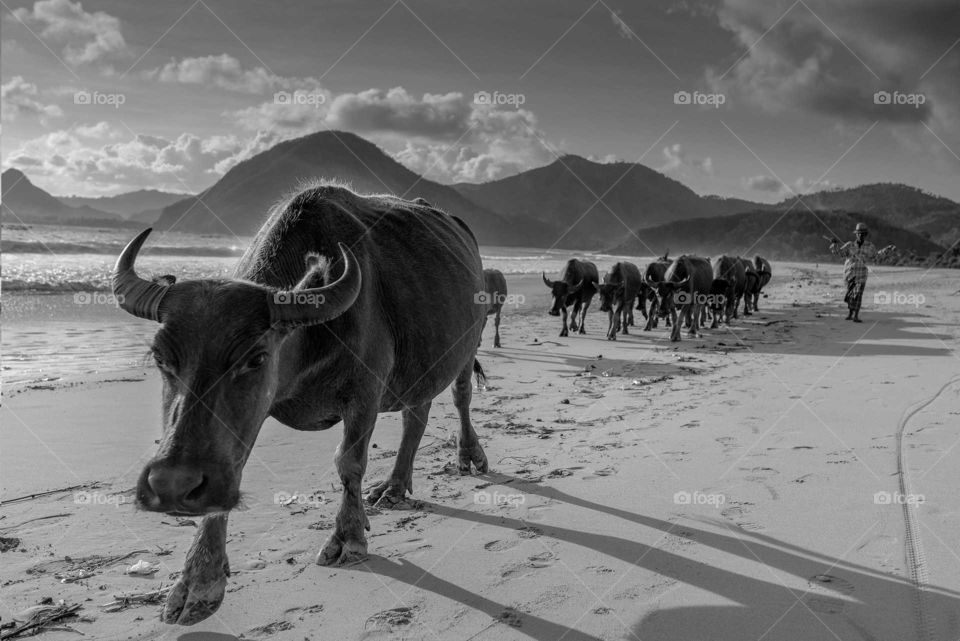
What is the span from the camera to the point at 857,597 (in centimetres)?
349

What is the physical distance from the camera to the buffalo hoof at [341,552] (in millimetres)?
4035

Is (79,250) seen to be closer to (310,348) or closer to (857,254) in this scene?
(857,254)

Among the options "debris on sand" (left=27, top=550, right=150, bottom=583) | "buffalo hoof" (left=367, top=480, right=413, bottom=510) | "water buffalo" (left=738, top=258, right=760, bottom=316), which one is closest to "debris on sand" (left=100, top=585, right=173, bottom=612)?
"debris on sand" (left=27, top=550, right=150, bottom=583)

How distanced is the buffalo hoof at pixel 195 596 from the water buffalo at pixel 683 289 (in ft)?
48.1

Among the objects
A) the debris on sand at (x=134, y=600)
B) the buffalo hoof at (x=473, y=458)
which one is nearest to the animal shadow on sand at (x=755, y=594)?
the debris on sand at (x=134, y=600)

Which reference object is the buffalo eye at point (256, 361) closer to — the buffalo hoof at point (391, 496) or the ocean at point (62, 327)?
the ocean at point (62, 327)

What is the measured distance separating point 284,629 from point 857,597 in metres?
3.21

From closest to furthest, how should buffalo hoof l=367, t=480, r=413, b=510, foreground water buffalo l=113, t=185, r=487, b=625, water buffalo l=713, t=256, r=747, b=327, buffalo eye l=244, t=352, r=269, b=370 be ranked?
foreground water buffalo l=113, t=185, r=487, b=625
buffalo eye l=244, t=352, r=269, b=370
buffalo hoof l=367, t=480, r=413, b=510
water buffalo l=713, t=256, r=747, b=327

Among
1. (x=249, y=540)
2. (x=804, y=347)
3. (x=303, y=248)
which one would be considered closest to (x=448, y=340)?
(x=303, y=248)

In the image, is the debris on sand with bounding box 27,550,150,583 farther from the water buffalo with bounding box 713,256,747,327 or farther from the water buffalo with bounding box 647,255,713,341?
the water buffalo with bounding box 713,256,747,327

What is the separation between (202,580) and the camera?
3.43 metres

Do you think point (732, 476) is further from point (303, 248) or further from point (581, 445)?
point (303, 248)

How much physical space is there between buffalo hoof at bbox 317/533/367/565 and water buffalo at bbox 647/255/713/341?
13.8m

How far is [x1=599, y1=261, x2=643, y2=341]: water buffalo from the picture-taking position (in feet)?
56.1
